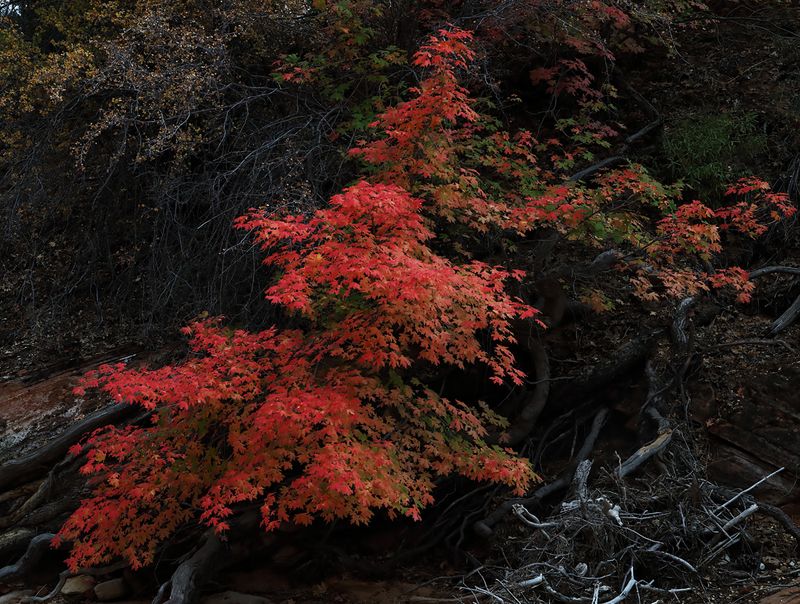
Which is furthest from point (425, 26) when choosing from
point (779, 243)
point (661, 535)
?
point (661, 535)

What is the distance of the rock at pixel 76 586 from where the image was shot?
739 cm

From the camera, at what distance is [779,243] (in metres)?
9.29

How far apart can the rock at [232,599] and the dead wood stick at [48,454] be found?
2.77 meters

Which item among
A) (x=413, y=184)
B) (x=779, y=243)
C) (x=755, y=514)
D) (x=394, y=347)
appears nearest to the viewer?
(x=394, y=347)

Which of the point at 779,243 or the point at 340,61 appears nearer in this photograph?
the point at 340,61

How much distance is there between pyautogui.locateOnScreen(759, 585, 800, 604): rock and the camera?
16.5 feet

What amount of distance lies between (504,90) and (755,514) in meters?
7.61

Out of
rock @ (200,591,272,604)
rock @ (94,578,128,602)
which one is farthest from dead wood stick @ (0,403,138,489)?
rock @ (200,591,272,604)

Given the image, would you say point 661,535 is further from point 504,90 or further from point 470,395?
point 504,90

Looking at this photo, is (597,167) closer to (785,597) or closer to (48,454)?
(785,597)

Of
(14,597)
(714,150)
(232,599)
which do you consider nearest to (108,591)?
(14,597)

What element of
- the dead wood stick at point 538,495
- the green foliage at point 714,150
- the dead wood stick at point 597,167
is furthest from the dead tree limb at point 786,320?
the dead wood stick at point 597,167

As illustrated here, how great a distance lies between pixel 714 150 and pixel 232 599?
8.66 metres

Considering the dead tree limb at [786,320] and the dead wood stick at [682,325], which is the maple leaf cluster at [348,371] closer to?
the dead wood stick at [682,325]
